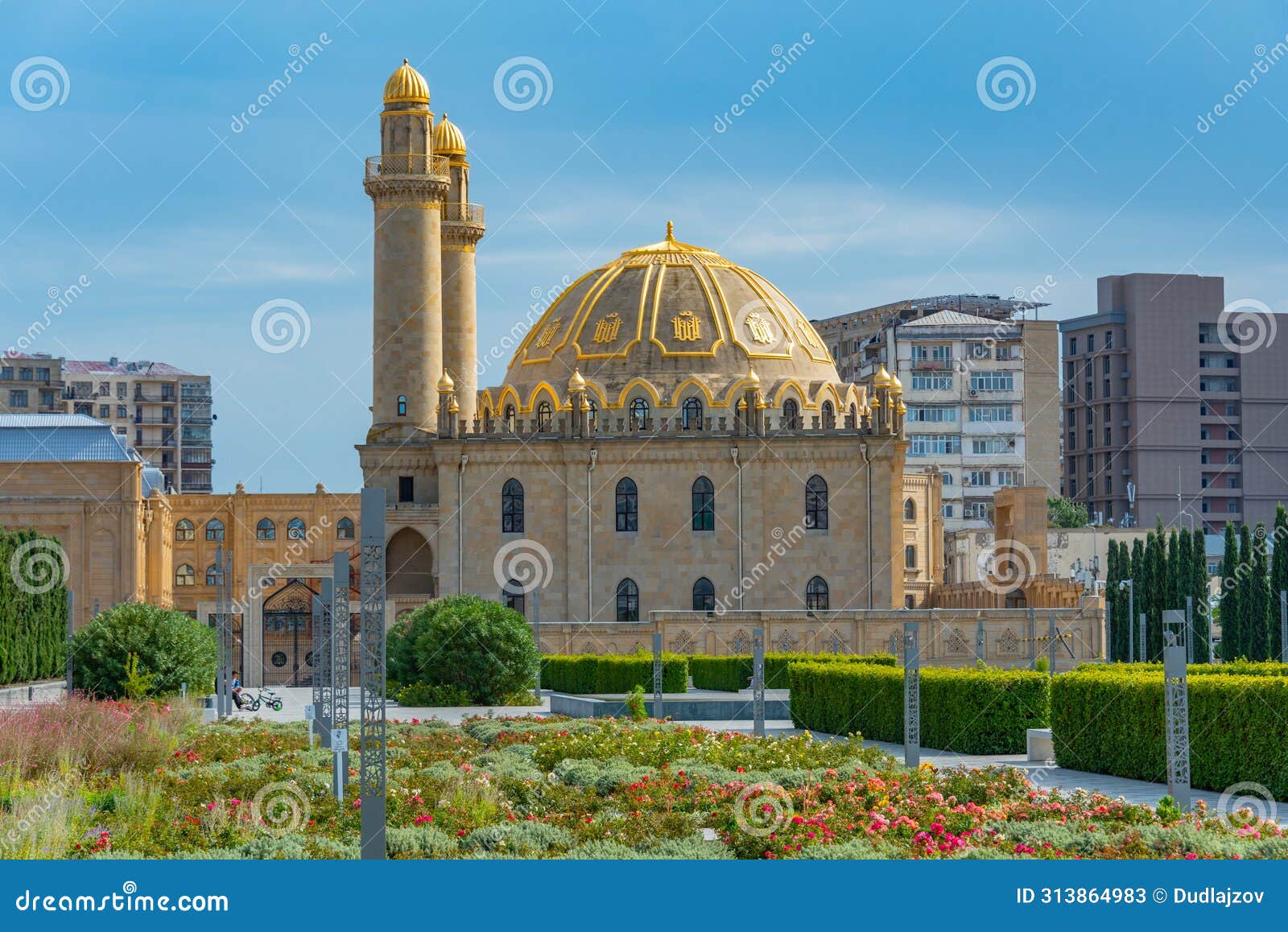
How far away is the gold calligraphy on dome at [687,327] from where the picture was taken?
61750 mm

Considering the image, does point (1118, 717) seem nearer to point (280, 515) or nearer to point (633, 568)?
point (633, 568)

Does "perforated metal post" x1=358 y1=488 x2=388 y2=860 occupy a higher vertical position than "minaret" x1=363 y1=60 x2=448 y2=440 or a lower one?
lower

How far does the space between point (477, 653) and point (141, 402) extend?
82.9m

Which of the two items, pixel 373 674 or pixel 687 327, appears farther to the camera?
pixel 687 327

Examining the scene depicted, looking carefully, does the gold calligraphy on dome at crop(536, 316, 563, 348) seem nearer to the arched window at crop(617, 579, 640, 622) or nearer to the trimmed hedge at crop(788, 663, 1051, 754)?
the arched window at crop(617, 579, 640, 622)

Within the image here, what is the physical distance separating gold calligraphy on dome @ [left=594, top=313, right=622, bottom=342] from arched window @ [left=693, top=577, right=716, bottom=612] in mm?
9222

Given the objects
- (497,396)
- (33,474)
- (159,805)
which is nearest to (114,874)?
(159,805)

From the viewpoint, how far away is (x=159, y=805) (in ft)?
59.8

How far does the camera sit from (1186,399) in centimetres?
10500

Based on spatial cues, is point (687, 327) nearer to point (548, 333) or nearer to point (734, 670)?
point (548, 333)

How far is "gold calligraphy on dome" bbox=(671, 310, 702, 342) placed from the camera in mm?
61750

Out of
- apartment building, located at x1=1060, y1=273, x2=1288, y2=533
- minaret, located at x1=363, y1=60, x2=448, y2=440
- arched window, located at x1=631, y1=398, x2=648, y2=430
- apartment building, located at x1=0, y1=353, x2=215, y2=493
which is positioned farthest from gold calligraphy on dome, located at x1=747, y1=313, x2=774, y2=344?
apartment building, located at x1=0, y1=353, x2=215, y2=493

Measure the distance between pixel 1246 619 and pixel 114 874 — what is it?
4796 cm

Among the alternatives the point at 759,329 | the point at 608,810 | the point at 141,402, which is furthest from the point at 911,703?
the point at 141,402
